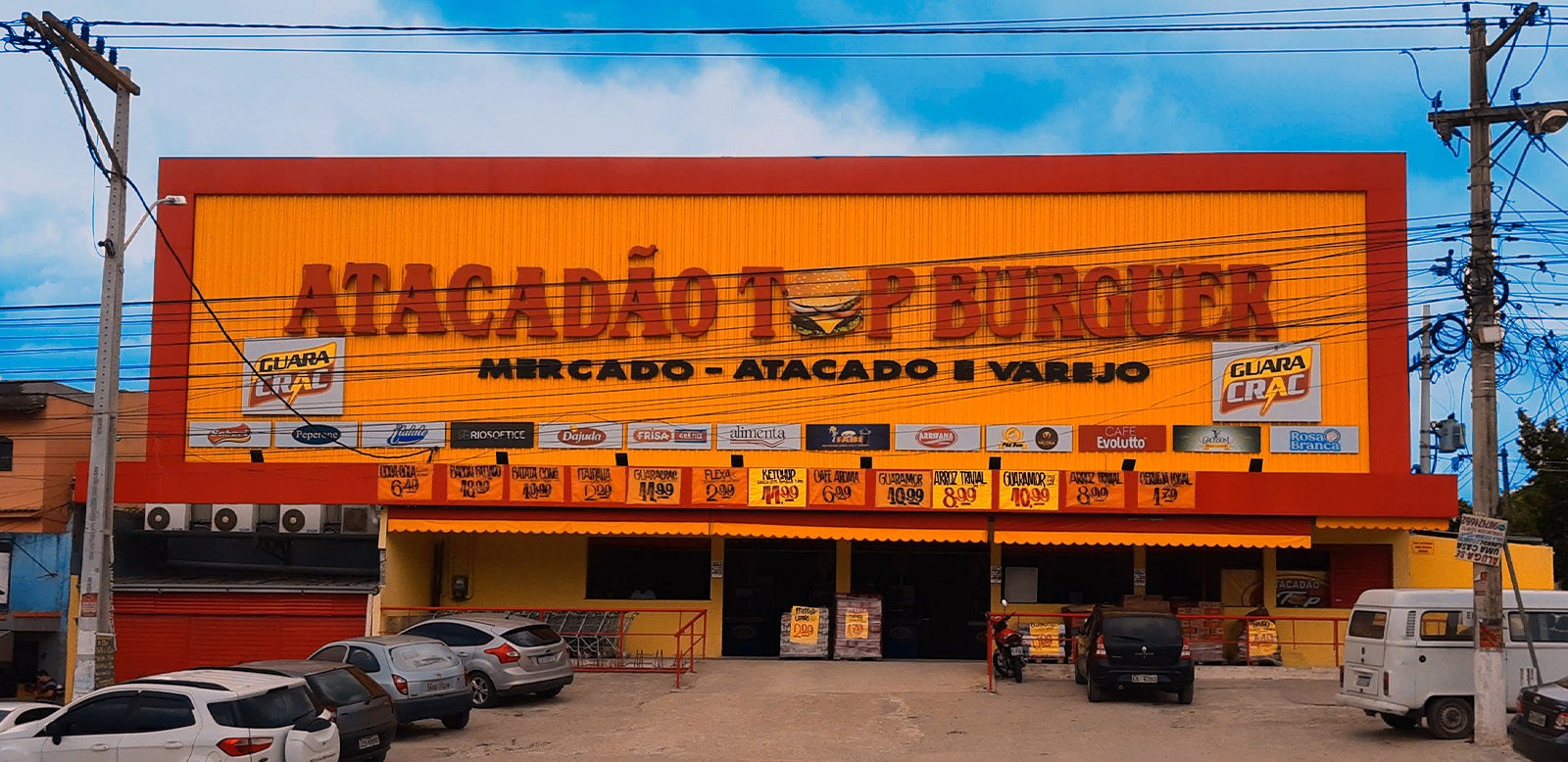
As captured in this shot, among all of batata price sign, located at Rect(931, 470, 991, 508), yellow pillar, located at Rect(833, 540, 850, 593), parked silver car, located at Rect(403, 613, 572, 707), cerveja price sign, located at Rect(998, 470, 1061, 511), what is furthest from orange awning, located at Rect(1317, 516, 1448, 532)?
parked silver car, located at Rect(403, 613, 572, 707)

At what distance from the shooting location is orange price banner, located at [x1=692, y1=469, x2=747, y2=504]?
26.9 meters

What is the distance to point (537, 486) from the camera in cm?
2711

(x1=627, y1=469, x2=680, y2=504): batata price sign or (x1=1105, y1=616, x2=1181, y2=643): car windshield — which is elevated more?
(x1=627, y1=469, x2=680, y2=504): batata price sign

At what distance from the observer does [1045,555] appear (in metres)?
29.3

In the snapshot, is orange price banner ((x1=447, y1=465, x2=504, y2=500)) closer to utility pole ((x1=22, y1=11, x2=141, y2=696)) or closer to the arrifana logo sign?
utility pole ((x1=22, y1=11, x2=141, y2=696))

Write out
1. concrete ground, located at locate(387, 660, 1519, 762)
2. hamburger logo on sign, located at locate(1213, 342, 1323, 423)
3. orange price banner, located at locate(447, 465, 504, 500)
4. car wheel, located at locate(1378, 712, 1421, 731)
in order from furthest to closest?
hamburger logo on sign, located at locate(1213, 342, 1323, 423), orange price banner, located at locate(447, 465, 504, 500), car wheel, located at locate(1378, 712, 1421, 731), concrete ground, located at locate(387, 660, 1519, 762)

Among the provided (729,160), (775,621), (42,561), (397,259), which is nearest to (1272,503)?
(775,621)

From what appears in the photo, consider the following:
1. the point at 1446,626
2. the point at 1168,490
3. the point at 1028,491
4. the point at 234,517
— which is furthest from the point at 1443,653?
the point at 234,517

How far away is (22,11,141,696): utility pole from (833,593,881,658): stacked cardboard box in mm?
13973

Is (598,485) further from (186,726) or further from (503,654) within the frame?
(186,726)

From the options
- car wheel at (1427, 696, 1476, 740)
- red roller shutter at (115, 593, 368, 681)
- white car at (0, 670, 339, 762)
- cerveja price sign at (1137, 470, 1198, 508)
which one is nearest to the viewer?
white car at (0, 670, 339, 762)

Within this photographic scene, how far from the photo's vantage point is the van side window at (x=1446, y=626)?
1716cm

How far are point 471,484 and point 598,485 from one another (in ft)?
8.62

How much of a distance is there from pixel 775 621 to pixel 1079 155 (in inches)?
493
